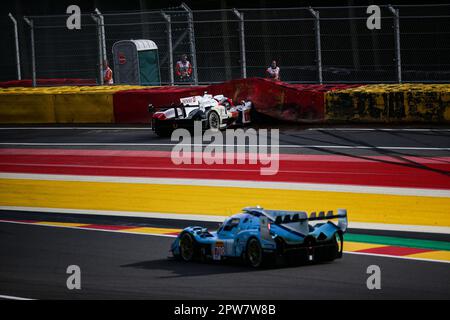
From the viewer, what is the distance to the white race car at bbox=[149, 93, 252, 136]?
22.6m

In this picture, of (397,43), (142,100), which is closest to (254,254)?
(397,43)

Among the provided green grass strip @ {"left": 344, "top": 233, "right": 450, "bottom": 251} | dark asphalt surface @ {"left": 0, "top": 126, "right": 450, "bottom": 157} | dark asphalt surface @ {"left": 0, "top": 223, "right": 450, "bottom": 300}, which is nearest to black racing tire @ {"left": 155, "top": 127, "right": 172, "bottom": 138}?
dark asphalt surface @ {"left": 0, "top": 126, "right": 450, "bottom": 157}

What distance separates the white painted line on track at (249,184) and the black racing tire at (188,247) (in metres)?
5.02

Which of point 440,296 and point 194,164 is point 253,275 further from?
point 194,164

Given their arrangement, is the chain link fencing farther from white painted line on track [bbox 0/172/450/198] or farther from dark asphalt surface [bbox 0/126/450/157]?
white painted line on track [bbox 0/172/450/198]

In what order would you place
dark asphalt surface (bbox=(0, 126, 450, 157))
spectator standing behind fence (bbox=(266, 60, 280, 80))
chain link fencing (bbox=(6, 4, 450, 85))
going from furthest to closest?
spectator standing behind fence (bbox=(266, 60, 280, 80)), chain link fencing (bbox=(6, 4, 450, 85)), dark asphalt surface (bbox=(0, 126, 450, 157))

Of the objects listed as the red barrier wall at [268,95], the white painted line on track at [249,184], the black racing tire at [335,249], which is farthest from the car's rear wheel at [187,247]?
the red barrier wall at [268,95]

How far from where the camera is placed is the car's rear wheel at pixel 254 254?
37.9ft

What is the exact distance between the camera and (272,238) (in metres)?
11.3

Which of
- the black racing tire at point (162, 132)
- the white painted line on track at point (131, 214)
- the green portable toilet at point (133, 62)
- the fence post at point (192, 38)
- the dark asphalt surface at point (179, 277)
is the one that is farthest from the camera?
the green portable toilet at point (133, 62)

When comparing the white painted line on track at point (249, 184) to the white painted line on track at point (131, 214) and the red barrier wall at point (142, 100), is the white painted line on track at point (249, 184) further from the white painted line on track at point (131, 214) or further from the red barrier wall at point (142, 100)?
the red barrier wall at point (142, 100)

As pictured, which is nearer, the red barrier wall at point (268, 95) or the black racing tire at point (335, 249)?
the black racing tire at point (335, 249)

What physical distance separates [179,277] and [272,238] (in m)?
1.22
